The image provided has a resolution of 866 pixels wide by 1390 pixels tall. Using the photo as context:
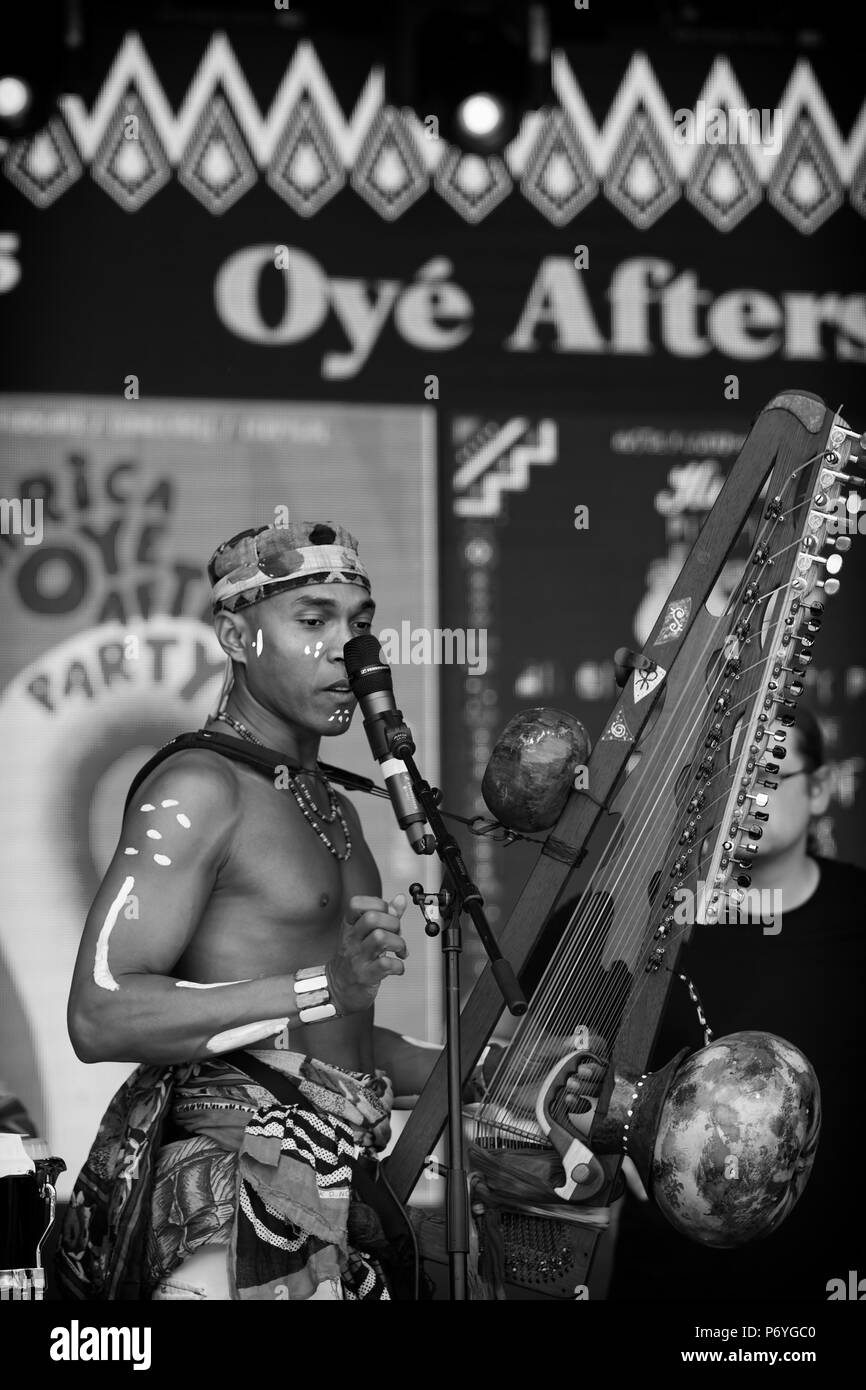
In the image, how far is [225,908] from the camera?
3.45m

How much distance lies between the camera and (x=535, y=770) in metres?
3.42

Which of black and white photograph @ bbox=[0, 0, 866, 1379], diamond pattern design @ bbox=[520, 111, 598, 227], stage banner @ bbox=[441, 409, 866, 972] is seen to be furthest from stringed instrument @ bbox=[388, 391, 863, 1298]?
→ diamond pattern design @ bbox=[520, 111, 598, 227]

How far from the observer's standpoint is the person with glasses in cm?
495

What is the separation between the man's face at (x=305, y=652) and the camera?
11.8 ft

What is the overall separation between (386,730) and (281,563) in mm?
736

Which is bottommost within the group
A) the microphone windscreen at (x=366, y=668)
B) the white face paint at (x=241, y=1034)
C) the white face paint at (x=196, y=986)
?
the white face paint at (x=241, y=1034)

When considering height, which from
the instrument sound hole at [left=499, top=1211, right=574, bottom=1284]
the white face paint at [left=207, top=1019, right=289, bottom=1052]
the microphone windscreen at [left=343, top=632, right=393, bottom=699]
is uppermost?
the microphone windscreen at [left=343, top=632, right=393, bottom=699]

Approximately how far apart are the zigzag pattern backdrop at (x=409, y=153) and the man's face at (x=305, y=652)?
7.11ft

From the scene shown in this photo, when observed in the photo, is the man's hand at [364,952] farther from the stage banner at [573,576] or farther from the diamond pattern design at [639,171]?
the diamond pattern design at [639,171]

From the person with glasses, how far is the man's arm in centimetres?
194

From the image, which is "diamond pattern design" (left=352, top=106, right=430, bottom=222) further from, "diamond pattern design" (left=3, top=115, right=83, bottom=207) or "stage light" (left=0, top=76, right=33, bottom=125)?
"stage light" (left=0, top=76, right=33, bottom=125)

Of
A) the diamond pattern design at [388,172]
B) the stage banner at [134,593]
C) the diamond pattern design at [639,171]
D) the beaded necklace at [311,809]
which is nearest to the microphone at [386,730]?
the beaded necklace at [311,809]

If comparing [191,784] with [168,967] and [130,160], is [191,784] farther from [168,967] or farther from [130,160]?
[130,160]

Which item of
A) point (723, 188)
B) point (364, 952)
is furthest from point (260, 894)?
point (723, 188)
